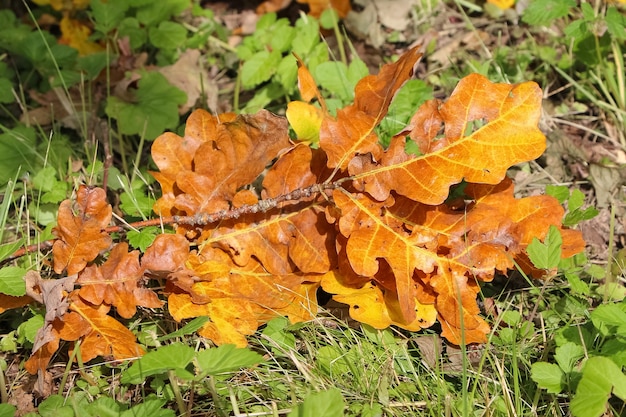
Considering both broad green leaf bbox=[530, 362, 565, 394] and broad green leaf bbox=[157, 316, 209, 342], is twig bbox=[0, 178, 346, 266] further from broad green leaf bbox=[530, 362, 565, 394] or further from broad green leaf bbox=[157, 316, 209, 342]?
broad green leaf bbox=[530, 362, 565, 394]

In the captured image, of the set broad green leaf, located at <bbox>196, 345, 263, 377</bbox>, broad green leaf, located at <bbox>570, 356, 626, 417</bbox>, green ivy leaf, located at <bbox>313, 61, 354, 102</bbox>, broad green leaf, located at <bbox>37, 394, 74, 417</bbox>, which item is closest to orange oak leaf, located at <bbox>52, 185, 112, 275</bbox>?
broad green leaf, located at <bbox>37, 394, 74, 417</bbox>

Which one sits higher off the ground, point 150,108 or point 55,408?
point 150,108

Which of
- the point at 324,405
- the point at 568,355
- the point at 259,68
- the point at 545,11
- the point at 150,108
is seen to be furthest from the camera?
the point at 259,68

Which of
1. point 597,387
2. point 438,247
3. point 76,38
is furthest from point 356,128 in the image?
point 76,38

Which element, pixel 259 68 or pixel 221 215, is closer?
pixel 221 215

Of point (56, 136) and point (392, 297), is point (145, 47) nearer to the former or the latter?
point (56, 136)

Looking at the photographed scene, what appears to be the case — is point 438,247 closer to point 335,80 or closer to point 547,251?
point 547,251
